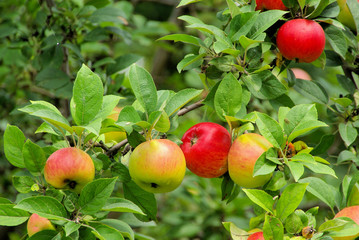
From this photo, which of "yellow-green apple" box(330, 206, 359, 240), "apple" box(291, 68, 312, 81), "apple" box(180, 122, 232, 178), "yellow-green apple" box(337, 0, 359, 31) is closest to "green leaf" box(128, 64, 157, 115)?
"apple" box(180, 122, 232, 178)

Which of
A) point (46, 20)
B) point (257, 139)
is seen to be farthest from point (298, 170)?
point (46, 20)

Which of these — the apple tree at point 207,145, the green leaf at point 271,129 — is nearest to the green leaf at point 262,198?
the apple tree at point 207,145

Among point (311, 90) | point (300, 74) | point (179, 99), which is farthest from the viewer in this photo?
point (300, 74)

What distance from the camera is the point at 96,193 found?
42.2 inches

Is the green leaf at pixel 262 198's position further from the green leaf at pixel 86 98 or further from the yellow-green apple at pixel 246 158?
the green leaf at pixel 86 98

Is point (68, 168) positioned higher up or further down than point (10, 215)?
higher up

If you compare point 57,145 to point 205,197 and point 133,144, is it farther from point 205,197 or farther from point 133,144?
point 205,197

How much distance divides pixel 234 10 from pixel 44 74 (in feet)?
3.10

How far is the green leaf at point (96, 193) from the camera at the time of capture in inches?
41.9

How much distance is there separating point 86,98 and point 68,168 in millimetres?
166

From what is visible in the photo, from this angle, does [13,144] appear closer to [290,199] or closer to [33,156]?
[33,156]

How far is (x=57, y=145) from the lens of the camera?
4.17ft

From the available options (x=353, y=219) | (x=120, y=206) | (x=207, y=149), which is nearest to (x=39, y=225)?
(x=120, y=206)

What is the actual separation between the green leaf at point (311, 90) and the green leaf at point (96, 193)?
76 cm
